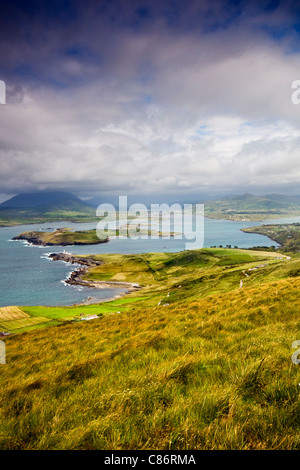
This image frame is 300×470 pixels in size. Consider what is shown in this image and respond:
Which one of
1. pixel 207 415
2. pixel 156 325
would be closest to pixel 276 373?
pixel 207 415

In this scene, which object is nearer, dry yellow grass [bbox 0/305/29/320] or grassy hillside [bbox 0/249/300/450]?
grassy hillside [bbox 0/249/300/450]

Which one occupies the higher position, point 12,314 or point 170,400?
point 170,400

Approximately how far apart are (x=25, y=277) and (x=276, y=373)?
140m

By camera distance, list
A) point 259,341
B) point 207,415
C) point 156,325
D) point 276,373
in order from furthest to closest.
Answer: point 156,325 → point 259,341 → point 276,373 → point 207,415

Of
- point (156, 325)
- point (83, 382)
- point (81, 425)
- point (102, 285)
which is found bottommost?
point (102, 285)

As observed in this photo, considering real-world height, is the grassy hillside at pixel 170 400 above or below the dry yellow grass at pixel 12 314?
above

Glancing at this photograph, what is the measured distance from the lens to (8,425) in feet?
12.4

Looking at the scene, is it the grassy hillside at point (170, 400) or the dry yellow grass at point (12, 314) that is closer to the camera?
the grassy hillside at point (170, 400)

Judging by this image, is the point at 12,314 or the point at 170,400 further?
the point at 12,314

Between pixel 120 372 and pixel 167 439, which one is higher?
pixel 167 439

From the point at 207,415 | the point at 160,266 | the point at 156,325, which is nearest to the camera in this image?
the point at 207,415

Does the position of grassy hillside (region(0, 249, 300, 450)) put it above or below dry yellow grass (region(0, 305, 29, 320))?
above
